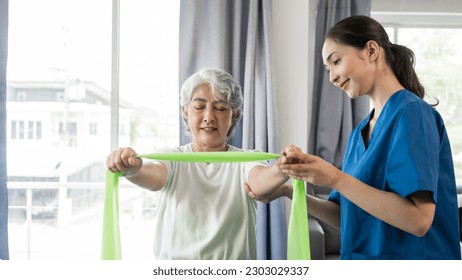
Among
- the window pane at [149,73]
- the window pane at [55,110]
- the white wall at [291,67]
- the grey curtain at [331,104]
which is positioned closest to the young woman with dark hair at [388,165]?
the white wall at [291,67]

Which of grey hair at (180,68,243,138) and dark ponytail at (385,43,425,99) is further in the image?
grey hair at (180,68,243,138)

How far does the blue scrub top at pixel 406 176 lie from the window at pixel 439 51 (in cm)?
193

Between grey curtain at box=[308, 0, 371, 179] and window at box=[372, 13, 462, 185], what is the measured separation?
0.89ft

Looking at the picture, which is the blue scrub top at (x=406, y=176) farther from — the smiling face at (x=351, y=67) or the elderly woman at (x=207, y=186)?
the elderly woman at (x=207, y=186)

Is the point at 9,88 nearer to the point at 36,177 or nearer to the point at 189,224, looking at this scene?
the point at 36,177

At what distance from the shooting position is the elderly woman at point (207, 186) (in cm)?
123

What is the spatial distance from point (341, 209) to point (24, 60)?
2203 millimetres

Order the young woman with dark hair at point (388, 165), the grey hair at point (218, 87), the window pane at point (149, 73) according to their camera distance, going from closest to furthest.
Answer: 1. the young woman with dark hair at point (388, 165)
2. the grey hair at point (218, 87)
3. the window pane at point (149, 73)

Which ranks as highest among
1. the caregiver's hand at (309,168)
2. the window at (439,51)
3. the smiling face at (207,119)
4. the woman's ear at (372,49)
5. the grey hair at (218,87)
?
the window at (439,51)

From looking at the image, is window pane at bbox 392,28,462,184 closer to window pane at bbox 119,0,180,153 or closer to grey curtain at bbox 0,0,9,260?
window pane at bbox 119,0,180,153

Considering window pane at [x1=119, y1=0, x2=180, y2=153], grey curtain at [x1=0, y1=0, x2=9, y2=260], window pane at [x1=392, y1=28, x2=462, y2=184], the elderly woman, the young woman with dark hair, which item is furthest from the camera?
window pane at [x1=392, y1=28, x2=462, y2=184]

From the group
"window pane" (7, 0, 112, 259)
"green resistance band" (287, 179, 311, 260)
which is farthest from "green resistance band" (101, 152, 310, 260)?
"window pane" (7, 0, 112, 259)

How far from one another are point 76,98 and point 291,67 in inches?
49.0

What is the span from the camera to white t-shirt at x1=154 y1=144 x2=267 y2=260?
1.24 m
